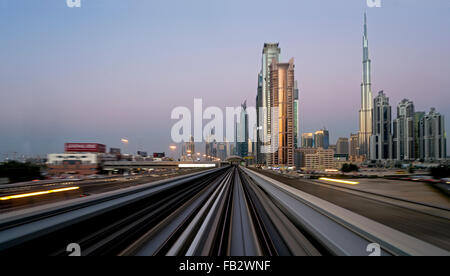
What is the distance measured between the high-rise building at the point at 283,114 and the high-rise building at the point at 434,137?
70.5 metres

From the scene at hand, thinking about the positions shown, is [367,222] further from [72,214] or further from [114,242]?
[72,214]

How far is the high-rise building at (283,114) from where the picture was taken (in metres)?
116

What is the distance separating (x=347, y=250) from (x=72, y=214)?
267 inches

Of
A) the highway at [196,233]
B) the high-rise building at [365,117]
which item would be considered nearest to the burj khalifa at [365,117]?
the high-rise building at [365,117]

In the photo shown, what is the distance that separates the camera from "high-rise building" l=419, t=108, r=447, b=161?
38312 mm

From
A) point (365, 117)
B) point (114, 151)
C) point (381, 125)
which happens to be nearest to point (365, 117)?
point (365, 117)

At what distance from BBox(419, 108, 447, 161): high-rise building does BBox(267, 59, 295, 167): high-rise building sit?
70453mm

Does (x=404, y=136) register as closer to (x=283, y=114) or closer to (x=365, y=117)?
(x=365, y=117)

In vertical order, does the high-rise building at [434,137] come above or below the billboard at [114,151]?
above

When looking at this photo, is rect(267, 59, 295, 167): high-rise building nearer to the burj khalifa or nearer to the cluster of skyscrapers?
the cluster of skyscrapers

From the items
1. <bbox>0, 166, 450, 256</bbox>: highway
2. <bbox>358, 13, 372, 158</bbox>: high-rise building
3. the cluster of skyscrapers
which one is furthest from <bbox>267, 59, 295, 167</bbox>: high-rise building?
<bbox>0, 166, 450, 256</bbox>: highway

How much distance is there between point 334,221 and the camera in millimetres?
4277

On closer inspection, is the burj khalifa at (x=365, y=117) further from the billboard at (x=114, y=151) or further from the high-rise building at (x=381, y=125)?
the billboard at (x=114, y=151)
